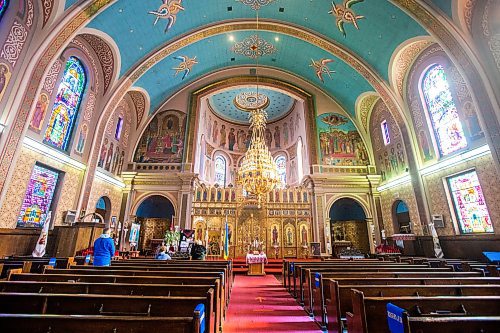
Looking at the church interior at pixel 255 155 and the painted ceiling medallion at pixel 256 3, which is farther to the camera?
the painted ceiling medallion at pixel 256 3

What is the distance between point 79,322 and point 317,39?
1506 cm

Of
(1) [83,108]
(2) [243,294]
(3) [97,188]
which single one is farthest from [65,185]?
(2) [243,294]

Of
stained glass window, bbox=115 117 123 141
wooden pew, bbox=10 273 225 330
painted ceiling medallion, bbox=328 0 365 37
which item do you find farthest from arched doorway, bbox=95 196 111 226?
painted ceiling medallion, bbox=328 0 365 37

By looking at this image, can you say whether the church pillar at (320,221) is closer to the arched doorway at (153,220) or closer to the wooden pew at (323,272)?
the arched doorway at (153,220)

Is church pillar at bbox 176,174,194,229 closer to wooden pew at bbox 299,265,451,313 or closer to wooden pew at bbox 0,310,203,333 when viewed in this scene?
wooden pew at bbox 299,265,451,313

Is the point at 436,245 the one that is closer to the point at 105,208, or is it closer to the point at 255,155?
the point at 255,155

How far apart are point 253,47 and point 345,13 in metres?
6.13

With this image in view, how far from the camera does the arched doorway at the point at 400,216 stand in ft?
44.7

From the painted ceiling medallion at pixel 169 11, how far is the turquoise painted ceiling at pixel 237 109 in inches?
318

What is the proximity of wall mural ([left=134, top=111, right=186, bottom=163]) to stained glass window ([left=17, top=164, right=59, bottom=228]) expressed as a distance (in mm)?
6165

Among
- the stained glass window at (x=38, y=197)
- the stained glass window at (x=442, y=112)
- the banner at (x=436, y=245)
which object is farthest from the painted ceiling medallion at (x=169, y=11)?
the banner at (x=436, y=245)

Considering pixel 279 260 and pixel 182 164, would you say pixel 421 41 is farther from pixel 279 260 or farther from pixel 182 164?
pixel 182 164

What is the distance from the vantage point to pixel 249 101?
2159 cm

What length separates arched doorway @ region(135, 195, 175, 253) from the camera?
1567 centimetres
